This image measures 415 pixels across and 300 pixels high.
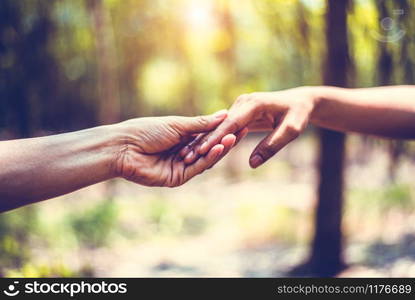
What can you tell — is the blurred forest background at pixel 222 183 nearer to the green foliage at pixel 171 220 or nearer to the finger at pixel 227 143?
the green foliage at pixel 171 220

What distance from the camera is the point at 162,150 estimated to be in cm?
176

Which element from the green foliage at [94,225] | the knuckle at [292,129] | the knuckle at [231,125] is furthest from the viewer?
the green foliage at [94,225]

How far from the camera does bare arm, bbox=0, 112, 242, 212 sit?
4.87 ft

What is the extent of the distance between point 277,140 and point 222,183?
5.39 m

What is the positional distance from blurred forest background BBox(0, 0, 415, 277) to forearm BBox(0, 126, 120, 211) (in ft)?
3.98

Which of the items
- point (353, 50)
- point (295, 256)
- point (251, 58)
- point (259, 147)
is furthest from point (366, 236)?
point (251, 58)

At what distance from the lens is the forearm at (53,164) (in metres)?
1.47

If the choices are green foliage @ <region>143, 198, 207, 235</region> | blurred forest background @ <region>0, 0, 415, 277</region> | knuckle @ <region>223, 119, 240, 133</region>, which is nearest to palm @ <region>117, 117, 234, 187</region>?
knuckle @ <region>223, 119, 240, 133</region>

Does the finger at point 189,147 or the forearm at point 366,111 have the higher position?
the forearm at point 366,111

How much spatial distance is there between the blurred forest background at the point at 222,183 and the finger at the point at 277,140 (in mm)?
1479

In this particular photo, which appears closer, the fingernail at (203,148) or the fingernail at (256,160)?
the fingernail at (256,160)

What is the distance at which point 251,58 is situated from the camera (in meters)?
10.2

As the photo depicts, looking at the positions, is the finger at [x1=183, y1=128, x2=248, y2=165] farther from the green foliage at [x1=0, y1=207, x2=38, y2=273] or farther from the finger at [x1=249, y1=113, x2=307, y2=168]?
the green foliage at [x1=0, y1=207, x2=38, y2=273]

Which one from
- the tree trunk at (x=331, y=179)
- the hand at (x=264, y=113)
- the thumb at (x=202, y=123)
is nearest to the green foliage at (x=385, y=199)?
the tree trunk at (x=331, y=179)
